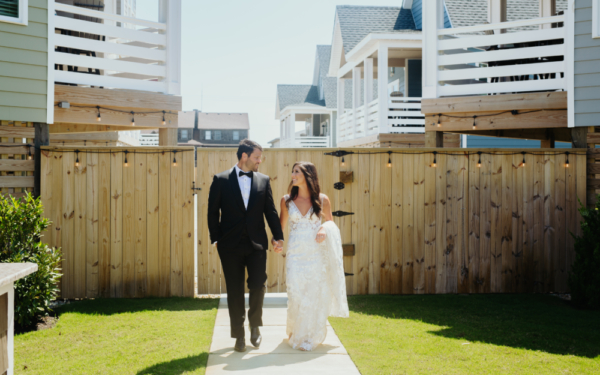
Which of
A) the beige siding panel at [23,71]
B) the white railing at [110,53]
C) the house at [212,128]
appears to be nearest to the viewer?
the beige siding panel at [23,71]

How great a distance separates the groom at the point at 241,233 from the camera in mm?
4809

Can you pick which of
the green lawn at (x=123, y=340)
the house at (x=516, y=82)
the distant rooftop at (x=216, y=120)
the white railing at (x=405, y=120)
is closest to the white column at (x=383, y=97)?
the white railing at (x=405, y=120)

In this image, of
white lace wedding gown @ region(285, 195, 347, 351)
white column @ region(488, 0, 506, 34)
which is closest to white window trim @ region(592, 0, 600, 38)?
white column @ region(488, 0, 506, 34)

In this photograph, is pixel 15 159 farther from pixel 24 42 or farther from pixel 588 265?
pixel 588 265

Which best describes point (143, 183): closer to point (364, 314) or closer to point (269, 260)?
point (269, 260)

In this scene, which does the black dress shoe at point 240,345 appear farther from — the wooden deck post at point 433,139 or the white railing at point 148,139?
the white railing at point 148,139

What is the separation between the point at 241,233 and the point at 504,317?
3472 mm

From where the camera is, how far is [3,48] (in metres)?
6.72

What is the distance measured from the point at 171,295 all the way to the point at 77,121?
306 centimetres

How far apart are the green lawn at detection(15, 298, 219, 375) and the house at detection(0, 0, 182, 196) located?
226 cm

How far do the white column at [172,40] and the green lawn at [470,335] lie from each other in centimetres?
460

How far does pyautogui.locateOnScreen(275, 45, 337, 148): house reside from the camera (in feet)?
87.8

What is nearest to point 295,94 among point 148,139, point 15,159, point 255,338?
Result: point 148,139

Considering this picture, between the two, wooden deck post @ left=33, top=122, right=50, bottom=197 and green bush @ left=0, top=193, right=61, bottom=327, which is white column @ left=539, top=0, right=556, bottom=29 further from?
green bush @ left=0, top=193, right=61, bottom=327
